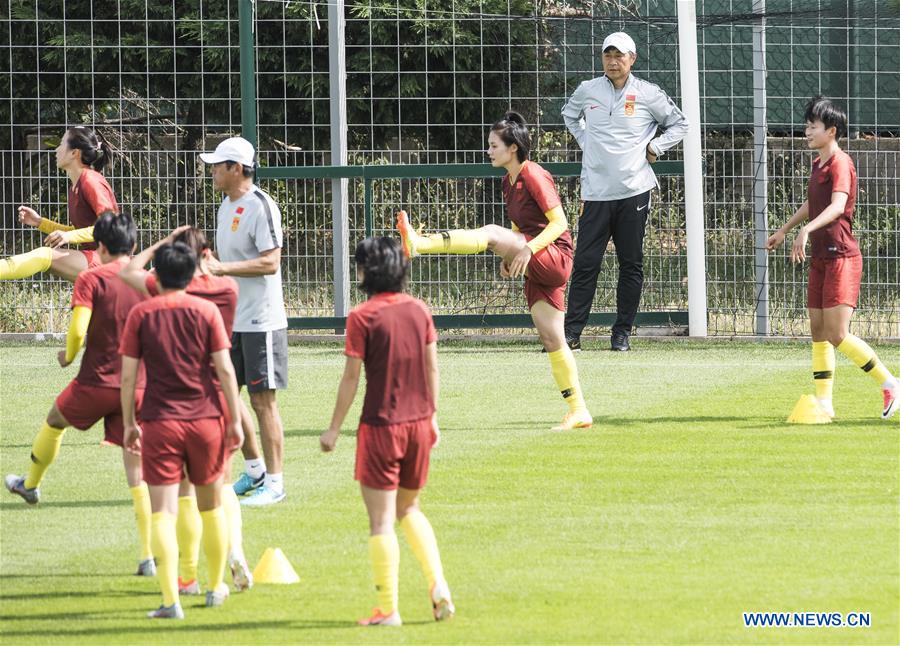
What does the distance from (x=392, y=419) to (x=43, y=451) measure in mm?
2983

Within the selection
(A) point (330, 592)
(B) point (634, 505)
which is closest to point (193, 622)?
(A) point (330, 592)

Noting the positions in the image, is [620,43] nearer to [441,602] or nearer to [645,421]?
[645,421]

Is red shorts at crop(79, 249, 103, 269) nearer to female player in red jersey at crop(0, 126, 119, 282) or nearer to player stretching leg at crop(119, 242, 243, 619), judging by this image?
female player in red jersey at crop(0, 126, 119, 282)

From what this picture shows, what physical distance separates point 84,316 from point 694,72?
9.83 metres

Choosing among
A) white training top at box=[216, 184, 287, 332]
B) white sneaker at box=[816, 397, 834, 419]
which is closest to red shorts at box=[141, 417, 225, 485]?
white training top at box=[216, 184, 287, 332]

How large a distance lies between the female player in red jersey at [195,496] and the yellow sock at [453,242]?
368 cm

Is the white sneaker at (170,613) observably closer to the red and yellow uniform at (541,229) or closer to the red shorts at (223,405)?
the red shorts at (223,405)

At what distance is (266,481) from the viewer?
866 centimetres

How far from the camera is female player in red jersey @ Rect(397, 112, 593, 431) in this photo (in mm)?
10445

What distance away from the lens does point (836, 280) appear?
10.8 m

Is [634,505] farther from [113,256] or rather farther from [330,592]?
[113,256]

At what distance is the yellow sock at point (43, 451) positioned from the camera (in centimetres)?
837

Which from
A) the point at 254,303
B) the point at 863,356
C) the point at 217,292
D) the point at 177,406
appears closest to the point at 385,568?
the point at 177,406

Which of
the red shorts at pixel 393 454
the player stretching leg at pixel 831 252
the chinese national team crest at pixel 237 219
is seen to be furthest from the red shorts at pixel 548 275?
the red shorts at pixel 393 454
